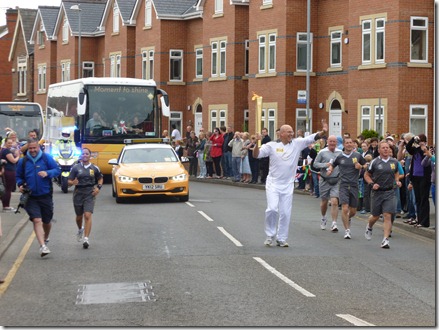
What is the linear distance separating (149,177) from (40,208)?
9.78 metres

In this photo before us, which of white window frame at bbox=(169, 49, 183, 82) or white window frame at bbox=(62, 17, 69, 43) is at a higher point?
white window frame at bbox=(62, 17, 69, 43)

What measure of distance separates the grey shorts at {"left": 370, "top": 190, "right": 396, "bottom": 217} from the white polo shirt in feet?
5.92

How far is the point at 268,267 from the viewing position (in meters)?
14.2

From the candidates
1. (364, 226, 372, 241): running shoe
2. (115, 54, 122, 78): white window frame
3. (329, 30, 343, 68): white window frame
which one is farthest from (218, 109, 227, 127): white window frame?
(364, 226, 372, 241): running shoe

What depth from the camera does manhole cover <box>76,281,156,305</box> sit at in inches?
449

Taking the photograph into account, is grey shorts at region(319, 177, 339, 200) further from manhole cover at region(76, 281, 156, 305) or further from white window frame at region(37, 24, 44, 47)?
white window frame at region(37, 24, 44, 47)

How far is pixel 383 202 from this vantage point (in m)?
17.8

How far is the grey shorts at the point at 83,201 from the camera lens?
666 inches

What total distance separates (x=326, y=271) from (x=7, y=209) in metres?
11.6

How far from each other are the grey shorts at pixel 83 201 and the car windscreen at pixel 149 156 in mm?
9771

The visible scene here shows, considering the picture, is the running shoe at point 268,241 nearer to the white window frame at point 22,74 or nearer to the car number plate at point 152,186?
the car number plate at point 152,186

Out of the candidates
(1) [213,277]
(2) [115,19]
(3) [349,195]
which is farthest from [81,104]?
(2) [115,19]

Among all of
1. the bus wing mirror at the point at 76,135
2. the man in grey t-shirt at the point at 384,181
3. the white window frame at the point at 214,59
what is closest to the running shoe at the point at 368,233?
the man in grey t-shirt at the point at 384,181

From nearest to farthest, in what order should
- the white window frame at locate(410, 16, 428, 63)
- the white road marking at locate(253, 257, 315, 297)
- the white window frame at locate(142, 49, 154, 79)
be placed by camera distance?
the white road marking at locate(253, 257, 315, 297), the white window frame at locate(410, 16, 428, 63), the white window frame at locate(142, 49, 154, 79)
